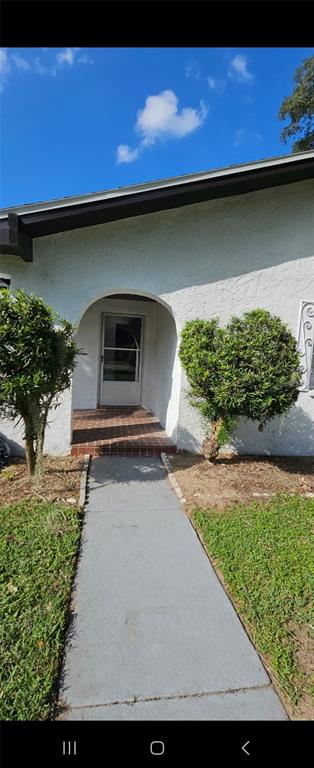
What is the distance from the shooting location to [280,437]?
18.5ft

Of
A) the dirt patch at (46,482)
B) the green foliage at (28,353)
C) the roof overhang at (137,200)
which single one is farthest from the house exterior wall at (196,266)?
the green foliage at (28,353)

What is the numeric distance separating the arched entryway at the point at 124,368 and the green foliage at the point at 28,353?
2.33 meters

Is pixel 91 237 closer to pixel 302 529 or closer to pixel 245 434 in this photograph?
pixel 245 434

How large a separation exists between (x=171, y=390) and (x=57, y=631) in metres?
4.15

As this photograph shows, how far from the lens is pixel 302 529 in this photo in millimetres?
3395

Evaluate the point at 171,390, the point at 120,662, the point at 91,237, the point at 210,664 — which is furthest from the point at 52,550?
the point at 91,237

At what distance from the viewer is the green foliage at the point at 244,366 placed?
4.23m

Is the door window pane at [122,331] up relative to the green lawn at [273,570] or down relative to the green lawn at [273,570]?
up

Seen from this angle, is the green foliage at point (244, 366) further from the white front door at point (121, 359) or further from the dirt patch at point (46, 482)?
the white front door at point (121, 359)

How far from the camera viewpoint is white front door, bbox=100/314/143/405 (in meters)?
7.68

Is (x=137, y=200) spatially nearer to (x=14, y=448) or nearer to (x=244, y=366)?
(x=244, y=366)

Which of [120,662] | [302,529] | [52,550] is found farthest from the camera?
[302,529]

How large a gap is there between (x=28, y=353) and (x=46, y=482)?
69.3 inches
